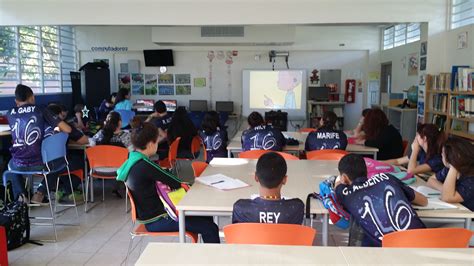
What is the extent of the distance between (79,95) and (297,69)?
508 cm

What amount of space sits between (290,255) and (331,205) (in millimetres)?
793

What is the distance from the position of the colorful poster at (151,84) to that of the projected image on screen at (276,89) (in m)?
2.37

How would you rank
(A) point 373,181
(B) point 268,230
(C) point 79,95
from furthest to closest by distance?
(C) point 79,95 → (A) point 373,181 → (B) point 268,230

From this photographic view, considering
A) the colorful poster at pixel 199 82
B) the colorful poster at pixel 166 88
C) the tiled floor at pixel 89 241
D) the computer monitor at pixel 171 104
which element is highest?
the colorful poster at pixel 199 82

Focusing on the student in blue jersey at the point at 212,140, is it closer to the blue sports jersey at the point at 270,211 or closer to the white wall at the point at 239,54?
the blue sports jersey at the point at 270,211

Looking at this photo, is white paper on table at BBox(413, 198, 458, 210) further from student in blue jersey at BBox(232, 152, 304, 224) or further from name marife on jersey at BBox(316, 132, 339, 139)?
name marife on jersey at BBox(316, 132, 339, 139)

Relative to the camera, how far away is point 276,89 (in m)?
9.98

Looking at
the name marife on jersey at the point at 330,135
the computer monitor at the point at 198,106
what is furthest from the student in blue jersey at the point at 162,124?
the computer monitor at the point at 198,106

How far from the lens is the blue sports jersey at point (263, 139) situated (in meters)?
→ 4.60

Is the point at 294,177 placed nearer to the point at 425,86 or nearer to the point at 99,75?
the point at 425,86

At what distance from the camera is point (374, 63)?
9969 mm

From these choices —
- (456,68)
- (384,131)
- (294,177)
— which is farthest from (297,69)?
(294,177)

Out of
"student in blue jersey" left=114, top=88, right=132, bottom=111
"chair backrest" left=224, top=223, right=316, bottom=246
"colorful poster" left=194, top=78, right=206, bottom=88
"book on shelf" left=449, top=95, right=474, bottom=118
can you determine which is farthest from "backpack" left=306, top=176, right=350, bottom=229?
"colorful poster" left=194, top=78, right=206, bottom=88

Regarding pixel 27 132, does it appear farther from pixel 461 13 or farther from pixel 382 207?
pixel 461 13
